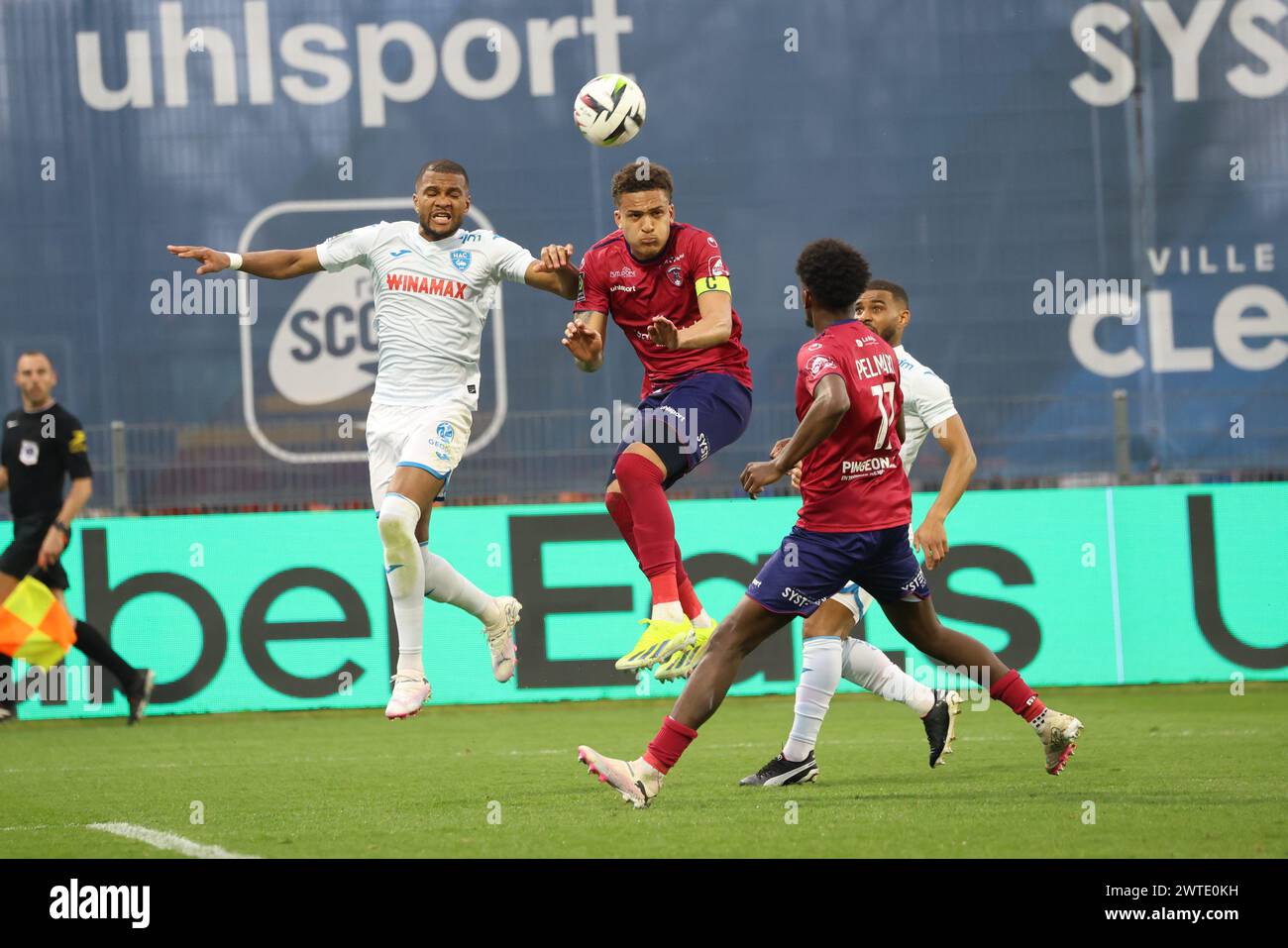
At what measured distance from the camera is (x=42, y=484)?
1201cm

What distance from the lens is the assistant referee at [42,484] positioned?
11.9m

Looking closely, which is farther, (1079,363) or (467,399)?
(1079,363)

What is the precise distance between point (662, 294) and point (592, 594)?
5331 mm

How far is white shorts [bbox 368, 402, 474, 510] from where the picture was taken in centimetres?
796

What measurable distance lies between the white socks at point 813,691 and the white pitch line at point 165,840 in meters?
2.67

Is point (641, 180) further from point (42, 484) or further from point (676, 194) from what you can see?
point (42, 484)

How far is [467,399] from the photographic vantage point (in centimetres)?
825

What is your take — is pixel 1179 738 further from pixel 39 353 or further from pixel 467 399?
pixel 39 353

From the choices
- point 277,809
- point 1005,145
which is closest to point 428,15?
point 1005,145

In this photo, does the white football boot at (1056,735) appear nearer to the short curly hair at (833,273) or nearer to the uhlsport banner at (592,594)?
the short curly hair at (833,273)

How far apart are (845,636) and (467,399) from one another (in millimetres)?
2178

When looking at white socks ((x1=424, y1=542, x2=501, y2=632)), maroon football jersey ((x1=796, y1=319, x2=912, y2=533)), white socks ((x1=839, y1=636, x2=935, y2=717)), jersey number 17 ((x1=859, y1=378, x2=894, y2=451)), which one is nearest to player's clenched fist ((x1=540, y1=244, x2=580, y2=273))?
maroon football jersey ((x1=796, y1=319, x2=912, y2=533))

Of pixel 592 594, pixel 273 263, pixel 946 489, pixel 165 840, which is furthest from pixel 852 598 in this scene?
pixel 592 594

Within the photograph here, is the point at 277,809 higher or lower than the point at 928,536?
lower
